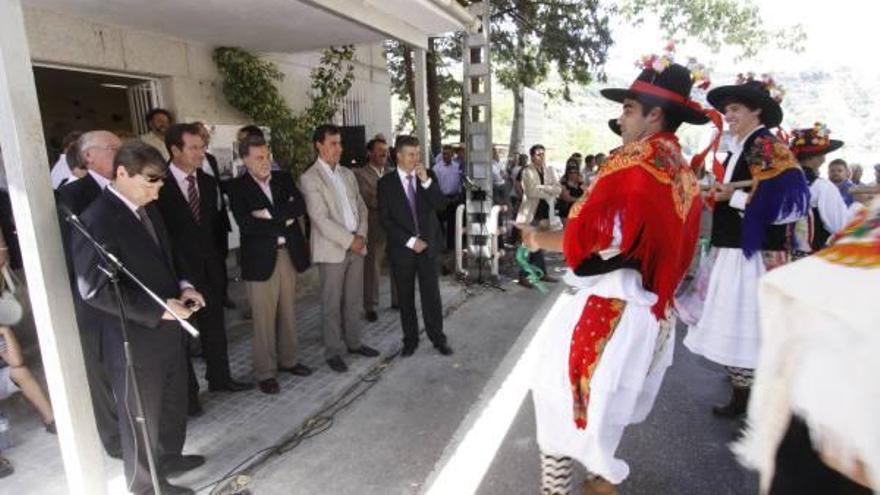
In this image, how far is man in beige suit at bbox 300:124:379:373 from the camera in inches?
175

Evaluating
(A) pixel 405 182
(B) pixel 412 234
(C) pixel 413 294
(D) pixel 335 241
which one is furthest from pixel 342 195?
(C) pixel 413 294

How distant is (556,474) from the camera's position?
245 centimetres

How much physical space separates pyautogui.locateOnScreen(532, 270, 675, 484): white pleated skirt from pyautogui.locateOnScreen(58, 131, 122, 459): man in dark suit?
235cm

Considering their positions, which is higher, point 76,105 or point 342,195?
point 76,105

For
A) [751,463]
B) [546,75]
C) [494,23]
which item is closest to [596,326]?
[751,463]

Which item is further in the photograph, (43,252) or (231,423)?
(231,423)

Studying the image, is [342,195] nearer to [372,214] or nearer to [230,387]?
[372,214]

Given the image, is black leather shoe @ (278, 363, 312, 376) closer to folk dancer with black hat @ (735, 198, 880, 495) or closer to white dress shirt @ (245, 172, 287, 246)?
white dress shirt @ (245, 172, 287, 246)

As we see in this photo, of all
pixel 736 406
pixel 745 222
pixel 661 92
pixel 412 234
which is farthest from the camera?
pixel 412 234

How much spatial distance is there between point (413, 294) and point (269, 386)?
143cm

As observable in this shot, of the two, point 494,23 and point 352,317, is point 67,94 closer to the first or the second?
point 352,317

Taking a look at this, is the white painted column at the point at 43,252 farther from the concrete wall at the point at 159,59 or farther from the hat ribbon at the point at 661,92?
the concrete wall at the point at 159,59

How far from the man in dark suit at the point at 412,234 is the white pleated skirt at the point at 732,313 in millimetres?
2186

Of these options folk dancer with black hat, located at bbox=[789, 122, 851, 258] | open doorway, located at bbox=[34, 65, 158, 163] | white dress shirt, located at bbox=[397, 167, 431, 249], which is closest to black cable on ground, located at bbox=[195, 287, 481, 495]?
white dress shirt, located at bbox=[397, 167, 431, 249]
